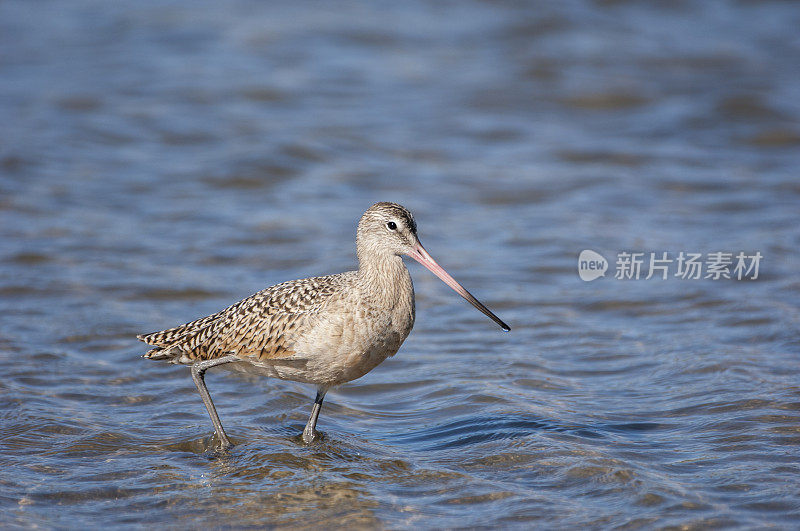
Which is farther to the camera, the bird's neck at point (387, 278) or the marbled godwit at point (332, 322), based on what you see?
the bird's neck at point (387, 278)

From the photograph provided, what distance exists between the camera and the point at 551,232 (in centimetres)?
980

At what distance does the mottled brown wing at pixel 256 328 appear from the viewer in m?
5.82

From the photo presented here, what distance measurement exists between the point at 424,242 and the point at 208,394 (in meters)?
3.97

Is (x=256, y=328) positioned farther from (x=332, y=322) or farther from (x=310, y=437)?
(x=310, y=437)

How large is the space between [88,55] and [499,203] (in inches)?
293

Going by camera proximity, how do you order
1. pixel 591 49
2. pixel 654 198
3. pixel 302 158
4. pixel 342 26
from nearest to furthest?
pixel 654 198 → pixel 302 158 → pixel 591 49 → pixel 342 26

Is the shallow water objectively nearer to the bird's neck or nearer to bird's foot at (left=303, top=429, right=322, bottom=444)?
bird's foot at (left=303, top=429, right=322, bottom=444)

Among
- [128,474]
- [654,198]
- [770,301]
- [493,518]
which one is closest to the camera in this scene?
[493,518]

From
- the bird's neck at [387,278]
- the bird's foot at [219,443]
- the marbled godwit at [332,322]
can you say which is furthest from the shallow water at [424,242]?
the bird's neck at [387,278]

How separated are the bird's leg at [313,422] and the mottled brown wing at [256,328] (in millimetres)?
480

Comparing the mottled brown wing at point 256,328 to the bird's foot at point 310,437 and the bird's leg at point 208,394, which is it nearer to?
the bird's leg at point 208,394

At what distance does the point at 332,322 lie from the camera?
5.71 meters

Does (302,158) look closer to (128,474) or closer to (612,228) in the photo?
(612,228)

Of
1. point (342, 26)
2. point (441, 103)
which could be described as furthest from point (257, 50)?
point (441, 103)
